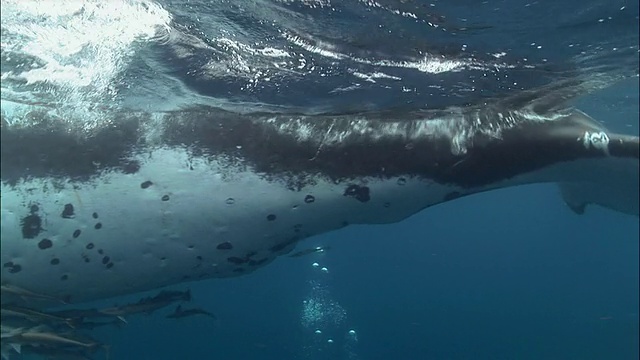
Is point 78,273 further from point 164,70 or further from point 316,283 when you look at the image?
point 316,283

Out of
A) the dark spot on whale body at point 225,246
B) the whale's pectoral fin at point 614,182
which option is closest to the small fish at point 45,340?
the dark spot on whale body at point 225,246

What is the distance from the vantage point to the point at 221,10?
21.2 ft

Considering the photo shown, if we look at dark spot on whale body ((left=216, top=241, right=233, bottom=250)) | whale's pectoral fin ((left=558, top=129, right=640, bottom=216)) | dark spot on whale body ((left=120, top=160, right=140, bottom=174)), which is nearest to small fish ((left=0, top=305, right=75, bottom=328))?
dark spot on whale body ((left=120, top=160, right=140, bottom=174))

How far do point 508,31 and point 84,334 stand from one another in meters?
6.68

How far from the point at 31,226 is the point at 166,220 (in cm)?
132

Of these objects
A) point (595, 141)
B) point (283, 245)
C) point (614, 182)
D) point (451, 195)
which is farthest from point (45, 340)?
point (614, 182)

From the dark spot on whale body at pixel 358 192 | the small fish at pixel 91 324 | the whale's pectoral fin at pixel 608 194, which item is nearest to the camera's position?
the small fish at pixel 91 324

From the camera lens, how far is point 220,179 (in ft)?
20.4

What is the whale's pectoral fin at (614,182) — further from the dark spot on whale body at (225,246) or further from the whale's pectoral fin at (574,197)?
the dark spot on whale body at (225,246)

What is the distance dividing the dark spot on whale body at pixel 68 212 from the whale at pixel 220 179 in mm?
14

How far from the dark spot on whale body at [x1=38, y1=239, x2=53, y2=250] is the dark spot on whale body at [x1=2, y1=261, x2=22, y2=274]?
277mm

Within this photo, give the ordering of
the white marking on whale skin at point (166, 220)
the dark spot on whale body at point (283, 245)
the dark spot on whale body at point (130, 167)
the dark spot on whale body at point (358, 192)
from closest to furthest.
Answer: the white marking on whale skin at point (166, 220), the dark spot on whale body at point (130, 167), the dark spot on whale body at point (358, 192), the dark spot on whale body at point (283, 245)

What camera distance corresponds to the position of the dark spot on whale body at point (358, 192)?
6359mm

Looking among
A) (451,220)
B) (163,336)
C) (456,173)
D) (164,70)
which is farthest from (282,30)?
(451,220)
